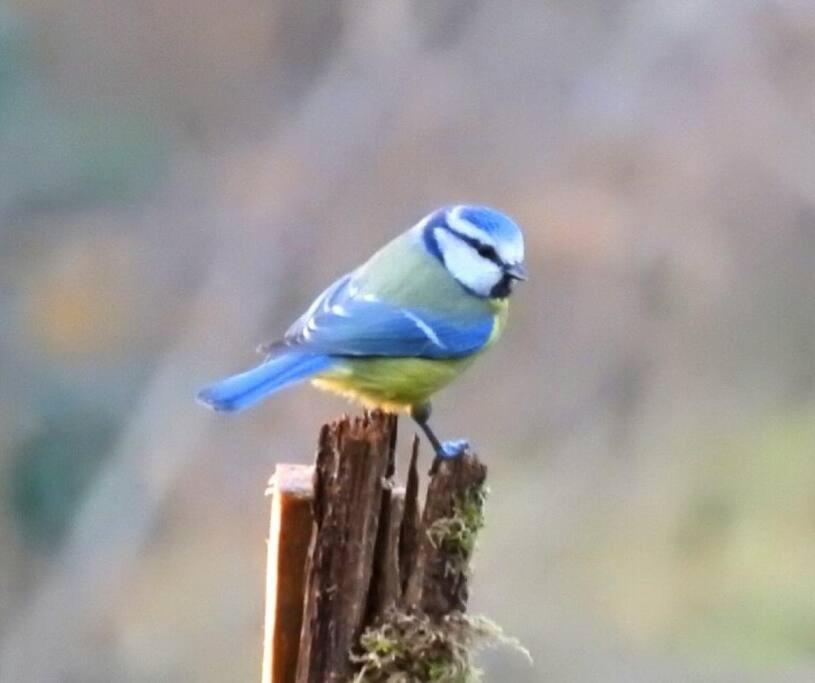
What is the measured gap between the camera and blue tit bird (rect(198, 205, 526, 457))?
1.44 m

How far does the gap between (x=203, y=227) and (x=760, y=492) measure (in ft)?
4.14

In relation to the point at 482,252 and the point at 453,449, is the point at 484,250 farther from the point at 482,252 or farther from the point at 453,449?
the point at 453,449

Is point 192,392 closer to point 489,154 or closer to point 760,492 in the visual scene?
point 489,154

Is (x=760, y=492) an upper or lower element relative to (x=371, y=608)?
upper

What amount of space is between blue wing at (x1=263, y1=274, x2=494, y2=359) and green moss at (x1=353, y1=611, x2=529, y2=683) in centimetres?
38

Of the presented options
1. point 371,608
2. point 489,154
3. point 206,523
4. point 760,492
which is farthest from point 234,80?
point 371,608

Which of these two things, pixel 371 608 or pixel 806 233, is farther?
pixel 806 233

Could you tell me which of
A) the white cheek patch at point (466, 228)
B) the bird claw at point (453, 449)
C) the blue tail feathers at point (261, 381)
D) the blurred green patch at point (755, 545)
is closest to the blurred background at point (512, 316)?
the blurred green patch at point (755, 545)

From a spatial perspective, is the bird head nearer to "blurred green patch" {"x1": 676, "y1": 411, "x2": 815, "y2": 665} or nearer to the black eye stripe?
the black eye stripe

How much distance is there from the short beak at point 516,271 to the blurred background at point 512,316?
4.01ft

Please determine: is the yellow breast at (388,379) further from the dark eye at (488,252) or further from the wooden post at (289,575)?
the wooden post at (289,575)

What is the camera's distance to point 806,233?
2.88 metres

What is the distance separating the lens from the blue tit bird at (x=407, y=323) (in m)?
1.44

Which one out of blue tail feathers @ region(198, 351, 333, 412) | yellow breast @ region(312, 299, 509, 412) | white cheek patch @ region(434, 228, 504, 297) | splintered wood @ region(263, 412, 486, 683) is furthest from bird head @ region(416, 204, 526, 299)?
splintered wood @ region(263, 412, 486, 683)
